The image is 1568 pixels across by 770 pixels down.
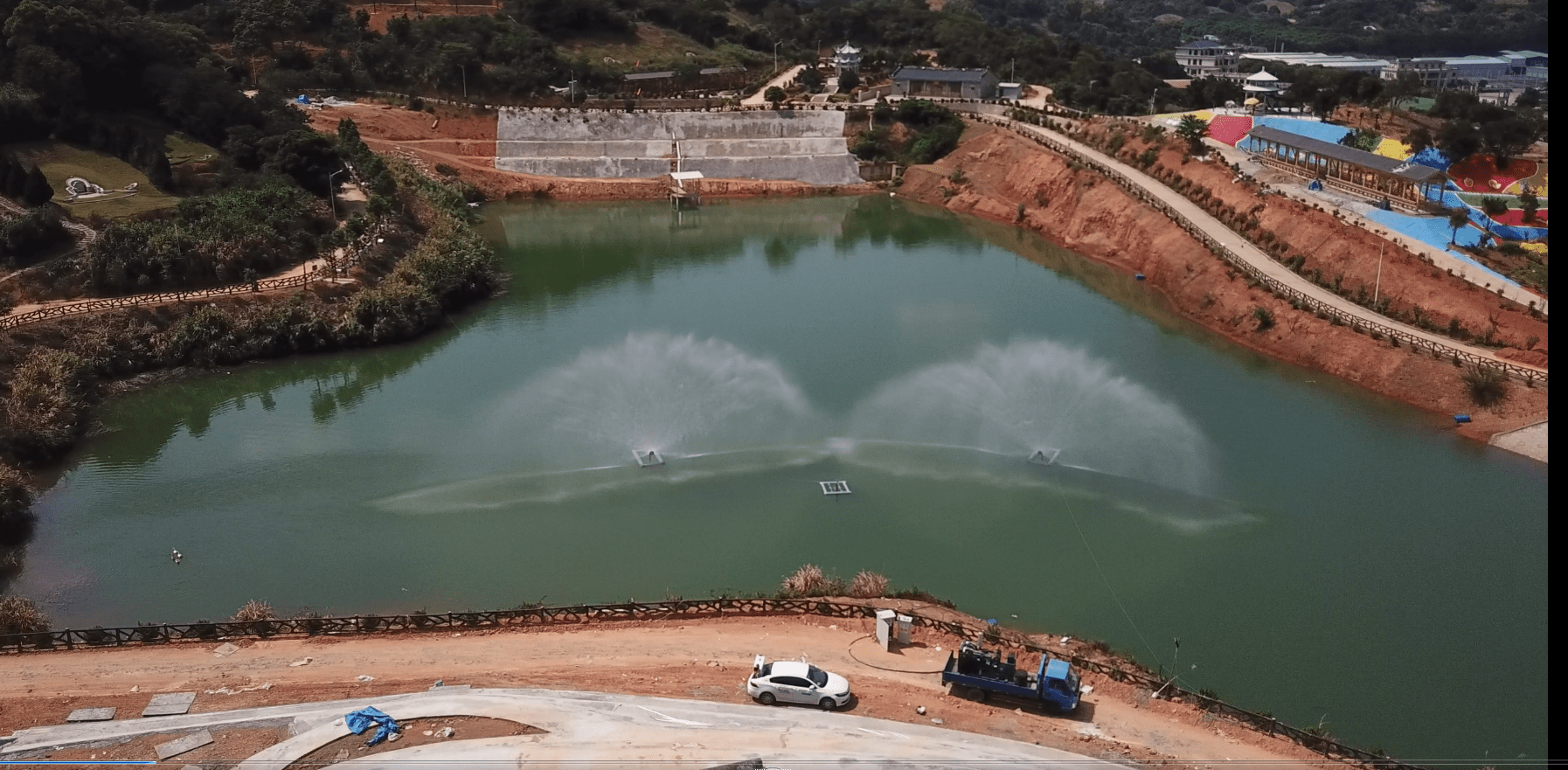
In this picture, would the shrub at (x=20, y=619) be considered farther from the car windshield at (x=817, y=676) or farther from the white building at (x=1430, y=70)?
the white building at (x=1430, y=70)

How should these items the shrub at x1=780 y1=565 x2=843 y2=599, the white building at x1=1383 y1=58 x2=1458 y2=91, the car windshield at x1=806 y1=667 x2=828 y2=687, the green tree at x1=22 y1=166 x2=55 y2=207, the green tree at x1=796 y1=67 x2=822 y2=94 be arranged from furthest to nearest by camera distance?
1. the white building at x1=1383 y1=58 x2=1458 y2=91
2. the green tree at x1=796 y1=67 x2=822 y2=94
3. the green tree at x1=22 y1=166 x2=55 y2=207
4. the shrub at x1=780 y1=565 x2=843 y2=599
5. the car windshield at x1=806 y1=667 x2=828 y2=687

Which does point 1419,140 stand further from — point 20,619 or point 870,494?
point 20,619

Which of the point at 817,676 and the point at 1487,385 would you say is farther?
the point at 1487,385

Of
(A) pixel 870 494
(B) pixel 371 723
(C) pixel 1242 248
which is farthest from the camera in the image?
(C) pixel 1242 248

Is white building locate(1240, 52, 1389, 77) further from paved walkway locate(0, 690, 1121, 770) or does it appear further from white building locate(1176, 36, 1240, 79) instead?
paved walkway locate(0, 690, 1121, 770)

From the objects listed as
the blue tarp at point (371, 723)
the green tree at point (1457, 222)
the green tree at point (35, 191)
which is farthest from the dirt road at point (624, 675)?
the green tree at point (35, 191)

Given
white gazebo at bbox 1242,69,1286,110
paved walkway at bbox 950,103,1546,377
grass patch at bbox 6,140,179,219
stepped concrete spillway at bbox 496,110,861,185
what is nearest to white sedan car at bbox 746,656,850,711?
paved walkway at bbox 950,103,1546,377

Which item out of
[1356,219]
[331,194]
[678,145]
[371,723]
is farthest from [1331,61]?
[371,723]

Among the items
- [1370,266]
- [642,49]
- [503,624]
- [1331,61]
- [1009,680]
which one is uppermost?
[1331,61]
